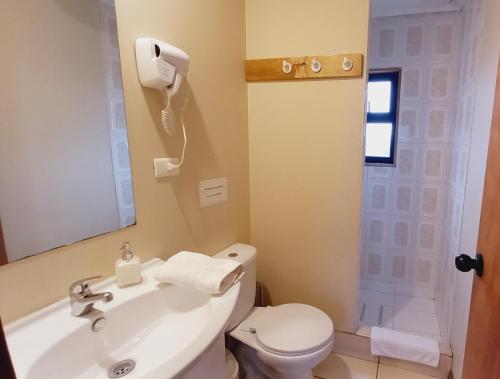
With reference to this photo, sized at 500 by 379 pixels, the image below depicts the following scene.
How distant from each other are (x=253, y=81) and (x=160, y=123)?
83 centimetres

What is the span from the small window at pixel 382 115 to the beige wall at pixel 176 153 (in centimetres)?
125

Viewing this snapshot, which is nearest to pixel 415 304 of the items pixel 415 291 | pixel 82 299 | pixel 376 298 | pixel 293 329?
pixel 415 291

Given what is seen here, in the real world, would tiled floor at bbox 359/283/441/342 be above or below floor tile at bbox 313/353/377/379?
above

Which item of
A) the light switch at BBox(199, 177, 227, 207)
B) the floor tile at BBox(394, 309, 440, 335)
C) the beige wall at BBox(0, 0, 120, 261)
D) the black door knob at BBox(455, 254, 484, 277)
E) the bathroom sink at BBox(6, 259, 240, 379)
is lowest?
the floor tile at BBox(394, 309, 440, 335)

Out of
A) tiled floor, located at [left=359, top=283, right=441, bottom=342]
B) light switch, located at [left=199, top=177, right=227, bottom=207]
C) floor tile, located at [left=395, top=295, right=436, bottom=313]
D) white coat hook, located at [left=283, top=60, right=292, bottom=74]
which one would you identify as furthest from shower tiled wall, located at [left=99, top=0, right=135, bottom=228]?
floor tile, located at [left=395, top=295, right=436, bottom=313]

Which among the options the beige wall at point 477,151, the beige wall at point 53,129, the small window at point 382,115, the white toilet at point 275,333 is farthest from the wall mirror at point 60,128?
the small window at point 382,115

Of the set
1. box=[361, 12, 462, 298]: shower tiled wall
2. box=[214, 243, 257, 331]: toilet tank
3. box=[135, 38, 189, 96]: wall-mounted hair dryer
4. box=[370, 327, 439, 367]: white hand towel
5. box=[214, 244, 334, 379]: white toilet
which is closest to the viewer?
box=[135, 38, 189, 96]: wall-mounted hair dryer

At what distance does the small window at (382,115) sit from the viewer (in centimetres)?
241

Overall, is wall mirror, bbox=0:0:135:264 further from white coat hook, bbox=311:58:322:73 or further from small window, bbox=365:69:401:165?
small window, bbox=365:69:401:165

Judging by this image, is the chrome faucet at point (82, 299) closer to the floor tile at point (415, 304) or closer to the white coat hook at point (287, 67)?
the white coat hook at point (287, 67)

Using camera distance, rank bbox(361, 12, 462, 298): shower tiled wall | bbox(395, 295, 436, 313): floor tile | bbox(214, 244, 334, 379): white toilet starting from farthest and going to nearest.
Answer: bbox(395, 295, 436, 313): floor tile → bbox(361, 12, 462, 298): shower tiled wall → bbox(214, 244, 334, 379): white toilet

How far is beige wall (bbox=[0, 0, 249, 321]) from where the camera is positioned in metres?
0.88

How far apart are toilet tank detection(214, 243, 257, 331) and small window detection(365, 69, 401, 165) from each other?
1436 millimetres

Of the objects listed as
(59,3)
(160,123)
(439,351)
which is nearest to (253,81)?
(160,123)
